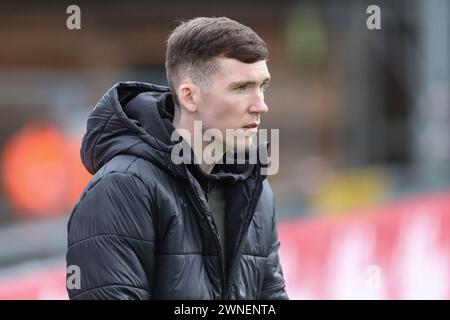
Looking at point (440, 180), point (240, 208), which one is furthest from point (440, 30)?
point (240, 208)

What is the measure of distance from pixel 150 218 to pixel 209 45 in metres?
0.56

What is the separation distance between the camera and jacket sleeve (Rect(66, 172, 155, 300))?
3246 millimetres

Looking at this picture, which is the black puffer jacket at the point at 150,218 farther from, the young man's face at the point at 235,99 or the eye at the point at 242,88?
the eye at the point at 242,88

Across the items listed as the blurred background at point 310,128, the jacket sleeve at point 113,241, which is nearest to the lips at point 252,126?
the jacket sleeve at point 113,241

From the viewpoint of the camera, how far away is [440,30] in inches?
541

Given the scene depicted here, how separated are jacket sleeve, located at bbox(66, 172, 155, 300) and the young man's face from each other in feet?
1.11

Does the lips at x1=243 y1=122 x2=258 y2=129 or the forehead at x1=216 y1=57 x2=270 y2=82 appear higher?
the forehead at x1=216 y1=57 x2=270 y2=82

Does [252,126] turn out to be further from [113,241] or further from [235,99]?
[113,241]

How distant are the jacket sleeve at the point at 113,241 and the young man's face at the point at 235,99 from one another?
34 cm

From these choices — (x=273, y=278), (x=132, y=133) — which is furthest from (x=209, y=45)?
(x=273, y=278)

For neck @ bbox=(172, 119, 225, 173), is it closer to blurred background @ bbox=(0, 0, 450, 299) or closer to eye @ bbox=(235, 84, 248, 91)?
eye @ bbox=(235, 84, 248, 91)

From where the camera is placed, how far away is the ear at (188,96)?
3469mm

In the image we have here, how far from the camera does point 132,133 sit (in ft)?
11.3

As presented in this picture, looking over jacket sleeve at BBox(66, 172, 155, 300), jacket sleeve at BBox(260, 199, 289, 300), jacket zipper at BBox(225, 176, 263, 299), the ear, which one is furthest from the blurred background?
jacket sleeve at BBox(66, 172, 155, 300)
